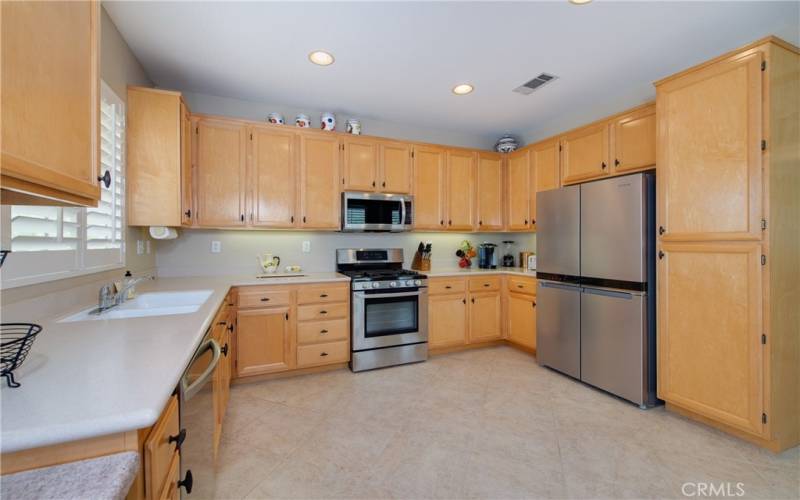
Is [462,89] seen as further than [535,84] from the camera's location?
Yes

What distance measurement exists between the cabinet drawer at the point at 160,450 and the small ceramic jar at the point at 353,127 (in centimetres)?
302

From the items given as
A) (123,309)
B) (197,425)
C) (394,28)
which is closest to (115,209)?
(123,309)

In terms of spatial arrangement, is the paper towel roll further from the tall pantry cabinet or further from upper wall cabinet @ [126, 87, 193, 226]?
the tall pantry cabinet

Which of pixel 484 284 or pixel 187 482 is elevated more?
pixel 484 284

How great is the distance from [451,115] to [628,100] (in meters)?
1.66

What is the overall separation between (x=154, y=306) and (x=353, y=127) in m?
2.38

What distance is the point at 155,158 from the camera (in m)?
2.47

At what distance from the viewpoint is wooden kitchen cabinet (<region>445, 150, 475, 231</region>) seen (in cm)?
394

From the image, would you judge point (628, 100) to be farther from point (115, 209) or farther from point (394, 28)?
point (115, 209)

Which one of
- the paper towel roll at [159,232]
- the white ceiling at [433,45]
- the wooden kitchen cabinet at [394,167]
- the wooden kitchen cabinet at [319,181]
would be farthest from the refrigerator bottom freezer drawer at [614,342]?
the paper towel roll at [159,232]

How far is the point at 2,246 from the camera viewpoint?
122 centimetres

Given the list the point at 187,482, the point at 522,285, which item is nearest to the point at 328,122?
the point at 522,285

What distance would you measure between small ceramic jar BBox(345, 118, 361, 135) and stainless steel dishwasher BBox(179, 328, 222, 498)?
2.73 m

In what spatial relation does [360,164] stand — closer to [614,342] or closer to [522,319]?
[522,319]
